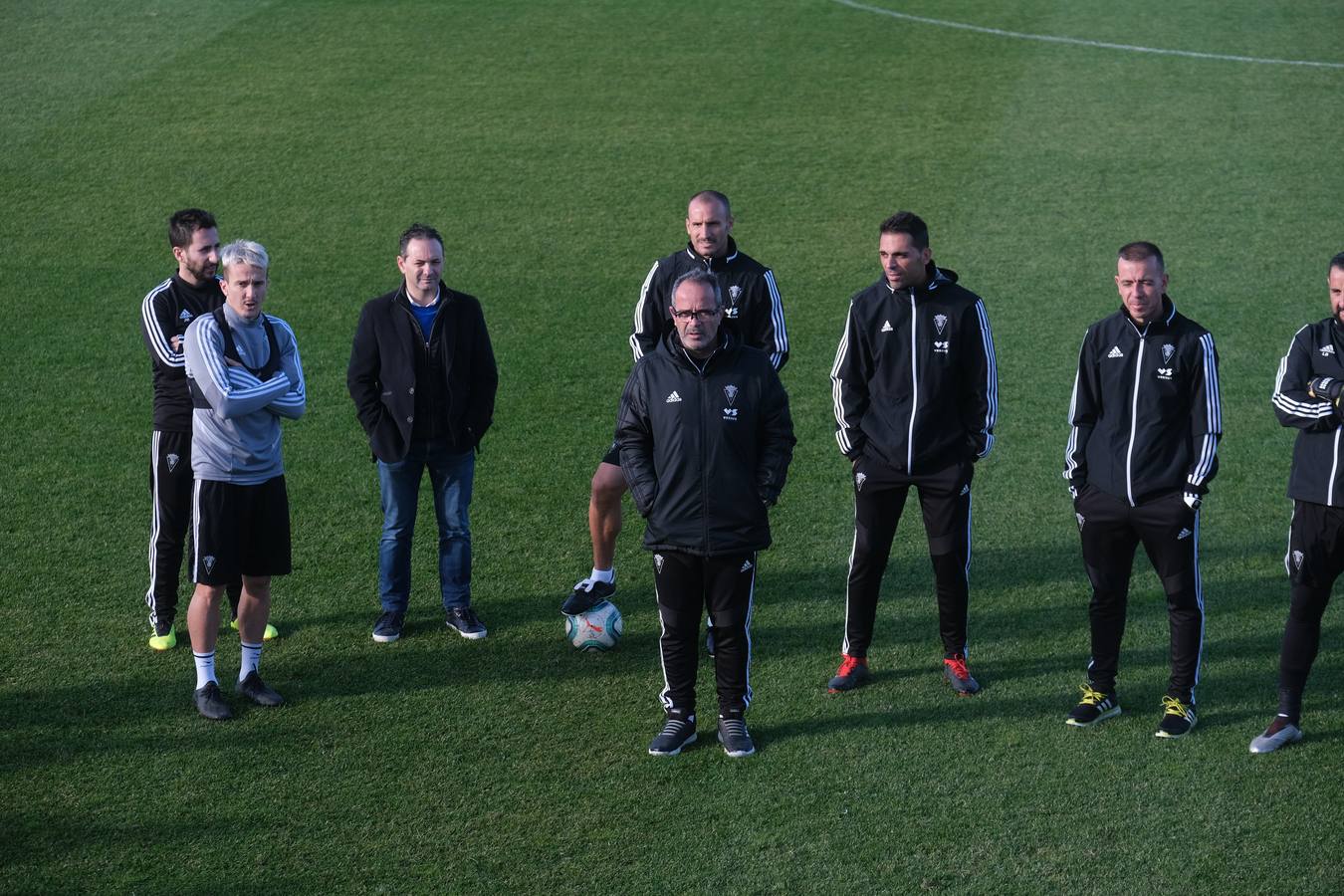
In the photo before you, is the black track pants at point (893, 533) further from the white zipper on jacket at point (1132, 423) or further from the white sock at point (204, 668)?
the white sock at point (204, 668)

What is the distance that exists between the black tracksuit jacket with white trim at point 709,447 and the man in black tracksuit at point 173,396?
2.22m

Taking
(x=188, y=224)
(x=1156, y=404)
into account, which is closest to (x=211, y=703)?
(x=188, y=224)

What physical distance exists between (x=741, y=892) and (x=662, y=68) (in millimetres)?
14453

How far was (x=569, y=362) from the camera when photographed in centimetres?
1066

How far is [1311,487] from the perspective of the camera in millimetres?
5762

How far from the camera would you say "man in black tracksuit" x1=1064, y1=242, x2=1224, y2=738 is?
5863 mm

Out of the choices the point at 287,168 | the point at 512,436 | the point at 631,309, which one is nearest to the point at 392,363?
the point at 512,436

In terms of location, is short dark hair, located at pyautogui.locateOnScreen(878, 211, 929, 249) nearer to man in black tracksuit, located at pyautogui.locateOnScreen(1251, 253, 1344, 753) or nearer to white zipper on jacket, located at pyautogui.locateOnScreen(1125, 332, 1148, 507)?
white zipper on jacket, located at pyautogui.locateOnScreen(1125, 332, 1148, 507)

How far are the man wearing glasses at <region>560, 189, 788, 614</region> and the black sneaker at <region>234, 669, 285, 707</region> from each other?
1517 mm

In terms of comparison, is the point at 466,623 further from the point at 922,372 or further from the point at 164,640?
the point at 922,372

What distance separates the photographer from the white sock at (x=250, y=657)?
641 centimetres

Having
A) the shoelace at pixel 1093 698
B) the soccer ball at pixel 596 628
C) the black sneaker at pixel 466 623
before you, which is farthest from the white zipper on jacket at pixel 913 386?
the black sneaker at pixel 466 623

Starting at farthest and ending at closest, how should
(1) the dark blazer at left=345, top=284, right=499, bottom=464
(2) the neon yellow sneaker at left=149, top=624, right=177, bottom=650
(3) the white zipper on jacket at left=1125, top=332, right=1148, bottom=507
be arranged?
(2) the neon yellow sneaker at left=149, top=624, right=177, bottom=650 < (1) the dark blazer at left=345, top=284, right=499, bottom=464 < (3) the white zipper on jacket at left=1125, top=332, right=1148, bottom=507

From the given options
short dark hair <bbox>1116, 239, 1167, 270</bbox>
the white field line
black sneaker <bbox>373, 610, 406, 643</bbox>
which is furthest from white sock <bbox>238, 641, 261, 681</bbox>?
the white field line
